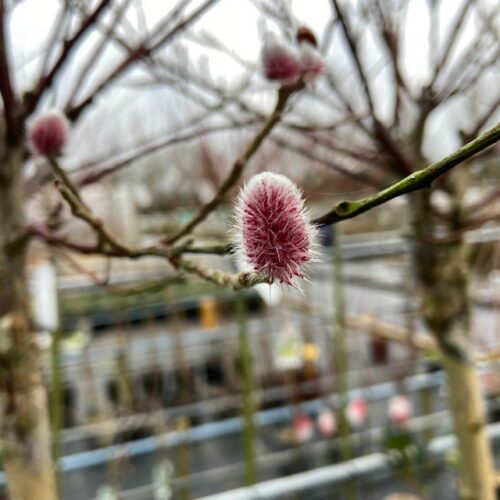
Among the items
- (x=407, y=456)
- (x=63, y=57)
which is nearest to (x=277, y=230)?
(x=63, y=57)

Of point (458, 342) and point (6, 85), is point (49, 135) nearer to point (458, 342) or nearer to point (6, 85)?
point (6, 85)

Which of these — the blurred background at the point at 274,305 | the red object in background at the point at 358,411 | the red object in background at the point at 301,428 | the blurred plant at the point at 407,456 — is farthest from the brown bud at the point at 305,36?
the red object in background at the point at 301,428

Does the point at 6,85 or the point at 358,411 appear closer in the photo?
the point at 6,85

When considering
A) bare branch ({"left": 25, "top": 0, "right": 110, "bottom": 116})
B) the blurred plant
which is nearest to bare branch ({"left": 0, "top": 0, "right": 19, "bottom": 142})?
bare branch ({"left": 25, "top": 0, "right": 110, "bottom": 116})

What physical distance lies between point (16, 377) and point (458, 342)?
669mm

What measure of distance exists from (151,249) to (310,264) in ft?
0.58

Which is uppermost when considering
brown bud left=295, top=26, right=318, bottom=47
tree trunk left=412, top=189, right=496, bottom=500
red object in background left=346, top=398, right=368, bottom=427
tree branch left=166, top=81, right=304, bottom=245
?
brown bud left=295, top=26, right=318, bottom=47

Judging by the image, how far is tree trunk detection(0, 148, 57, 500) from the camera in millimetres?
630

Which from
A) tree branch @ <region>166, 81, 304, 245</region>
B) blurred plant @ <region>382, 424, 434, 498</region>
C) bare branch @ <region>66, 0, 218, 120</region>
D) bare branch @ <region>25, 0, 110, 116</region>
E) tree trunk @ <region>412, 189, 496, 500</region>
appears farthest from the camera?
blurred plant @ <region>382, 424, 434, 498</region>

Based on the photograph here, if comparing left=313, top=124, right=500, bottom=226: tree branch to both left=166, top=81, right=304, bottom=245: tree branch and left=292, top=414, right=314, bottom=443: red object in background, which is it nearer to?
left=166, top=81, right=304, bottom=245: tree branch

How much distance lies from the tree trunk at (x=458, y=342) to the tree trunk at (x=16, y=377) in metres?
0.61

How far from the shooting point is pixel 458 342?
2.96 feet

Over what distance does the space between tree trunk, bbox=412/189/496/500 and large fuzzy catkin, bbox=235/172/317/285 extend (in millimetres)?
675

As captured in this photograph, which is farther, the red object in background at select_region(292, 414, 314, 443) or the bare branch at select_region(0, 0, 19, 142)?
the red object in background at select_region(292, 414, 314, 443)
